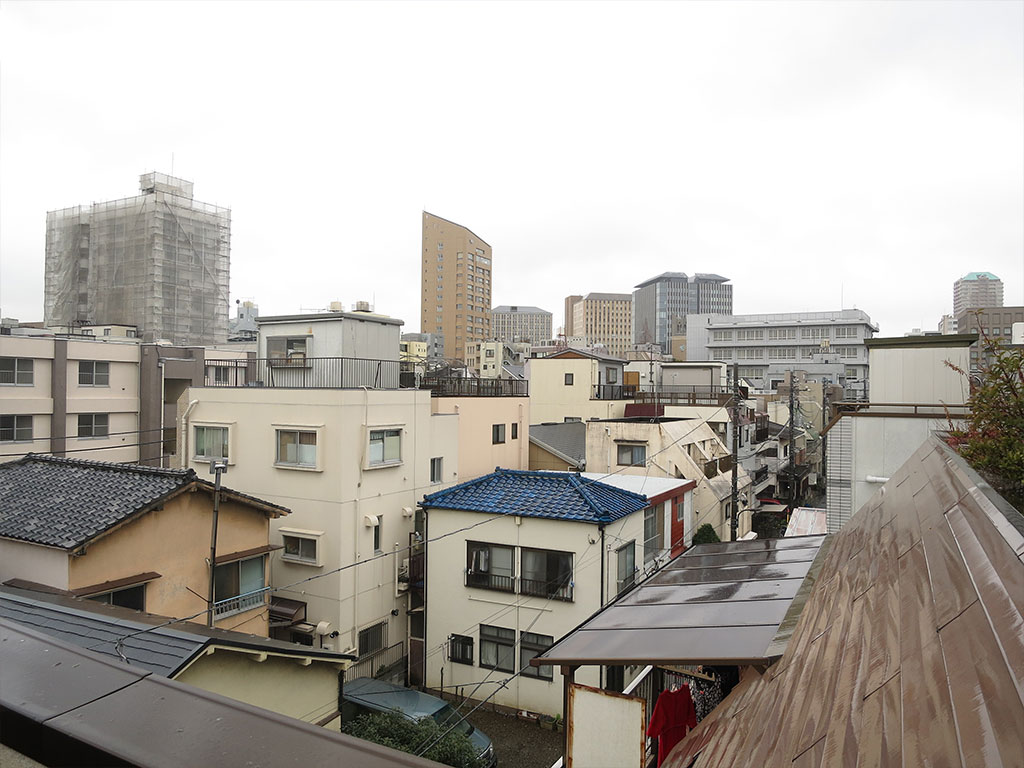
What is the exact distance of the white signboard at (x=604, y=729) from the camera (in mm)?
5133

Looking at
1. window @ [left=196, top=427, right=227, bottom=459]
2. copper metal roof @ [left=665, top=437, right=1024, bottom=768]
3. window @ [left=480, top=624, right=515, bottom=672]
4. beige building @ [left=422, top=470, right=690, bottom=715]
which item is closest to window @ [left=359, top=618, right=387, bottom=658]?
beige building @ [left=422, top=470, right=690, bottom=715]

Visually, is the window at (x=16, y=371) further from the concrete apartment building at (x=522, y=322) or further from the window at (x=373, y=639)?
the concrete apartment building at (x=522, y=322)

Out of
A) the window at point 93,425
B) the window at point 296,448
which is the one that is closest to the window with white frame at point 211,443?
the window at point 296,448

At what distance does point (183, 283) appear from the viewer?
40.0m

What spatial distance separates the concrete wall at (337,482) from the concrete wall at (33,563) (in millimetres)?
6623

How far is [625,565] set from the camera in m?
15.8

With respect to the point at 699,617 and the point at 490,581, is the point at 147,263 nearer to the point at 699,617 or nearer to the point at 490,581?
the point at 490,581

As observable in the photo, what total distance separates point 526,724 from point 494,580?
334 centimetres

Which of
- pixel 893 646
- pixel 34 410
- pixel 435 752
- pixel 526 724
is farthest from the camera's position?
pixel 34 410

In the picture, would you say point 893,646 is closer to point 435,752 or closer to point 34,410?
point 435,752

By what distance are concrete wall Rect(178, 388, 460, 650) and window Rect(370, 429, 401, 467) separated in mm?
164

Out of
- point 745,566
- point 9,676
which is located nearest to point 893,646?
point 9,676

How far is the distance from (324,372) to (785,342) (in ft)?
233

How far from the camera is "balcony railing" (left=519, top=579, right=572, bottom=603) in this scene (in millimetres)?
14852
